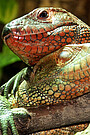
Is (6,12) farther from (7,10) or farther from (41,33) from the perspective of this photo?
(41,33)

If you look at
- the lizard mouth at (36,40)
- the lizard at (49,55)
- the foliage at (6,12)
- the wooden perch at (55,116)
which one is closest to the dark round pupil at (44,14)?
the lizard at (49,55)

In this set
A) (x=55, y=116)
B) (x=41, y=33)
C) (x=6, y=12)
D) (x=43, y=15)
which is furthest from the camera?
(x=6, y=12)

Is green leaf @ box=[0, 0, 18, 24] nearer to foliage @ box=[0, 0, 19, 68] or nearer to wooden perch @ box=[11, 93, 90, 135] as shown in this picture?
foliage @ box=[0, 0, 19, 68]

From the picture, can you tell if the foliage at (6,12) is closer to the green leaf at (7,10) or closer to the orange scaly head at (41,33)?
the green leaf at (7,10)

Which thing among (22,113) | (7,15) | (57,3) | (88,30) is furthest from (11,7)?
(22,113)

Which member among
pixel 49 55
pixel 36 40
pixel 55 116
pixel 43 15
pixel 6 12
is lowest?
pixel 55 116

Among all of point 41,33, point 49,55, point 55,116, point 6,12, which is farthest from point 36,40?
point 6,12

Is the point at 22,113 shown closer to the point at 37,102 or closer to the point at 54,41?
the point at 37,102

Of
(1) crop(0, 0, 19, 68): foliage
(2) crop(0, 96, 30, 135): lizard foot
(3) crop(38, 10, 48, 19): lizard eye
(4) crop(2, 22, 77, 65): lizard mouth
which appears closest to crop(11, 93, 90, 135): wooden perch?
(2) crop(0, 96, 30, 135): lizard foot
